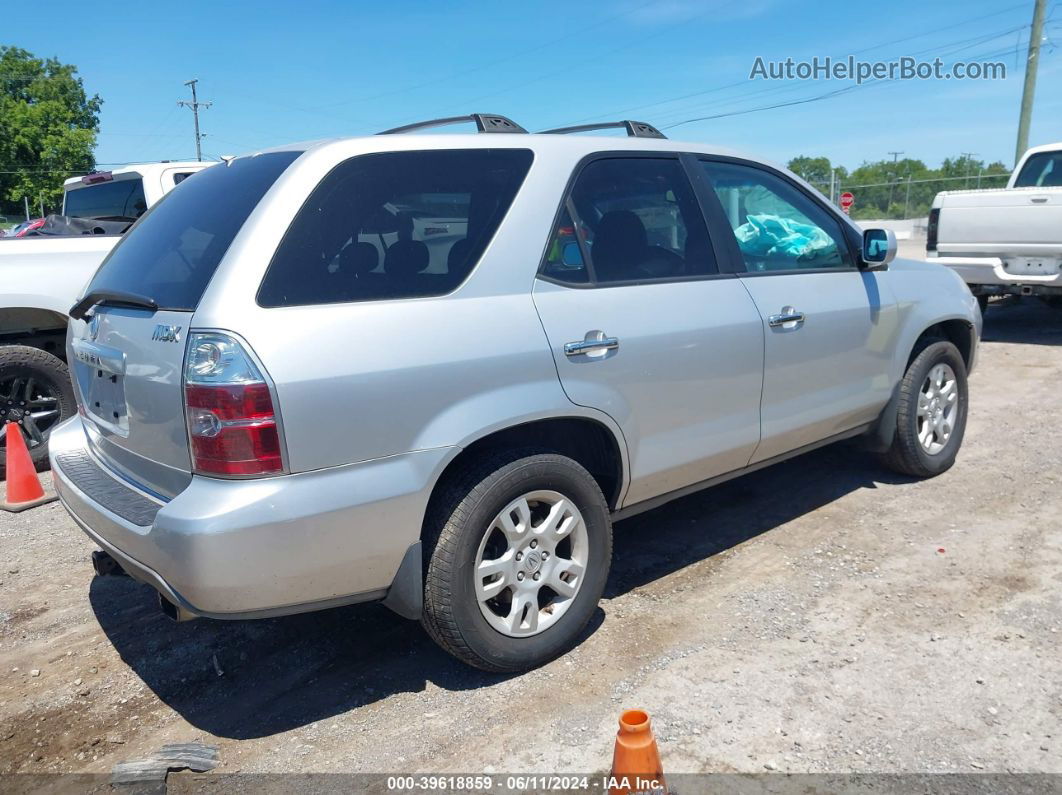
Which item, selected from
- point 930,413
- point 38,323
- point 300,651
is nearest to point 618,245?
point 300,651

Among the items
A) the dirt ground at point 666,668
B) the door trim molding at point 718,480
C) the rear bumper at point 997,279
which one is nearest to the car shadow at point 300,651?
the dirt ground at point 666,668

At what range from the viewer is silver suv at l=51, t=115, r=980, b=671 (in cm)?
249

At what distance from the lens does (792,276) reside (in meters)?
4.04

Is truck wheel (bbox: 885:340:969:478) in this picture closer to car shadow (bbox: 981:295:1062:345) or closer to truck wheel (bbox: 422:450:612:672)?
truck wheel (bbox: 422:450:612:672)

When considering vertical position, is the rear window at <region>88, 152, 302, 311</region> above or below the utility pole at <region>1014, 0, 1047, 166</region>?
below

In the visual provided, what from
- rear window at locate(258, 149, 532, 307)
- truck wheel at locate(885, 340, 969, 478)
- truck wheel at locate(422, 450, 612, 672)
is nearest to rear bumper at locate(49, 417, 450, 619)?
truck wheel at locate(422, 450, 612, 672)

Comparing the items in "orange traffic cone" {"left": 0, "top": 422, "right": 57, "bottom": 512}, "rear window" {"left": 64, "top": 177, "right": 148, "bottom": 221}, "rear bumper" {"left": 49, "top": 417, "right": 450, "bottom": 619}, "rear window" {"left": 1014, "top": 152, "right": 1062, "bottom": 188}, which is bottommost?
"orange traffic cone" {"left": 0, "top": 422, "right": 57, "bottom": 512}

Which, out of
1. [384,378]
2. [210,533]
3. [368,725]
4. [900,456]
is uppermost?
[384,378]

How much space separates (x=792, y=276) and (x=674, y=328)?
961 millimetres

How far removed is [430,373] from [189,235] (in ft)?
3.37

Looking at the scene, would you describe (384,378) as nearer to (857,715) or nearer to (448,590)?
(448,590)

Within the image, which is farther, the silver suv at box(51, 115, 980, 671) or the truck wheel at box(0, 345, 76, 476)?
the truck wheel at box(0, 345, 76, 476)

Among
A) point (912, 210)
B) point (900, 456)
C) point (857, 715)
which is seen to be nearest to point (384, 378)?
point (857, 715)

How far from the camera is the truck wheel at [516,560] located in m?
2.83
